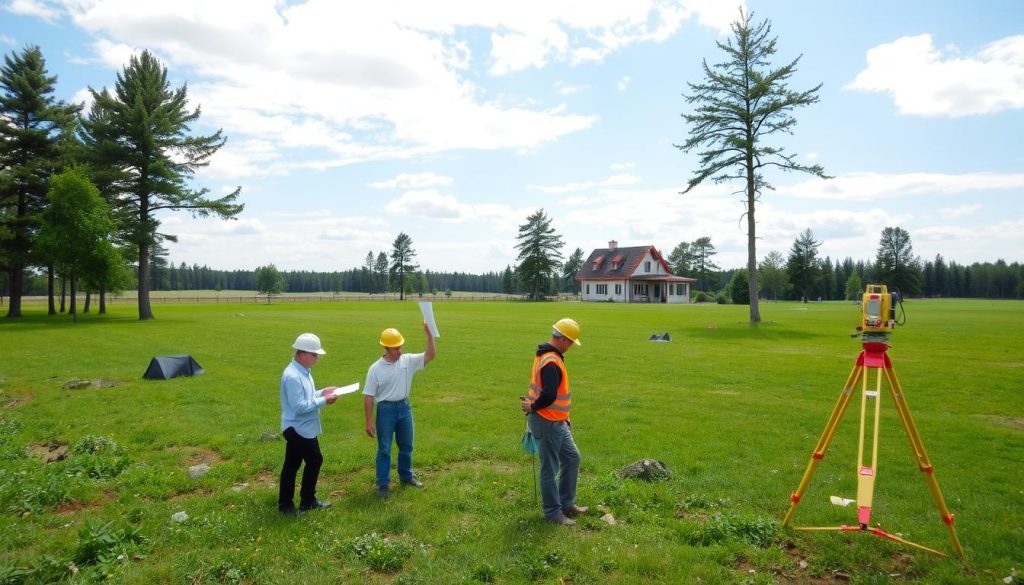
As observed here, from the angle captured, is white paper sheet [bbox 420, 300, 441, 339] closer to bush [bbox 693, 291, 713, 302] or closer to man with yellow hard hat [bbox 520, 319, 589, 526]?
man with yellow hard hat [bbox 520, 319, 589, 526]

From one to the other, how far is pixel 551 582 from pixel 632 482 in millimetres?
2761

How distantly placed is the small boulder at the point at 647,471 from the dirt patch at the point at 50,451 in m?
8.62

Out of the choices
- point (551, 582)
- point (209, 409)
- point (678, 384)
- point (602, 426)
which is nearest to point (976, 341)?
point (678, 384)

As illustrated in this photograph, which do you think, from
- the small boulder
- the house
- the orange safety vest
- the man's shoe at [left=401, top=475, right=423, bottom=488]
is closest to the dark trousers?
the man's shoe at [left=401, top=475, right=423, bottom=488]

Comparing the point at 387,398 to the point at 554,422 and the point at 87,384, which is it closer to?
the point at 554,422

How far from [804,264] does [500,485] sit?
323 ft

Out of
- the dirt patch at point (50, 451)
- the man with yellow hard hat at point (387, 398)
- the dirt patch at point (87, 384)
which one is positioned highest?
the man with yellow hard hat at point (387, 398)

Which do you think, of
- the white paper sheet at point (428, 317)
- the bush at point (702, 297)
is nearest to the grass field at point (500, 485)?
the white paper sheet at point (428, 317)

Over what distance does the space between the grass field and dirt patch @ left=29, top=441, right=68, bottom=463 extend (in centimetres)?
7

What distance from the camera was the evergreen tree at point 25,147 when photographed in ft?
129

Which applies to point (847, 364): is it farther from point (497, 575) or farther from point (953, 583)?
point (497, 575)

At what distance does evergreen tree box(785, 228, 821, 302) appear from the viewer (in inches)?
3625

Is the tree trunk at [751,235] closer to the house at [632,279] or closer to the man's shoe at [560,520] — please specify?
the man's shoe at [560,520]

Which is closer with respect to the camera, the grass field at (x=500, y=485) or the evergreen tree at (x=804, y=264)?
the grass field at (x=500, y=485)
